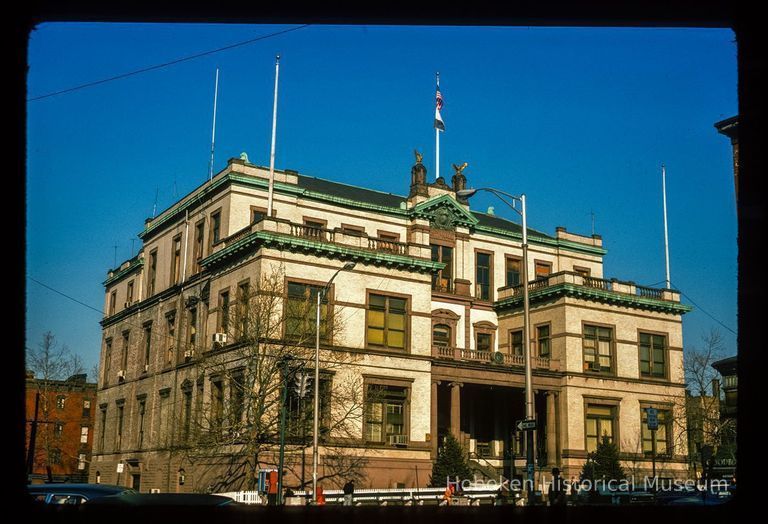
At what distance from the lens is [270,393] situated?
36.4 metres

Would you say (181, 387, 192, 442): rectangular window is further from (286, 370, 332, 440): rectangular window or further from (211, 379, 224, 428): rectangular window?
(286, 370, 332, 440): rectangular window

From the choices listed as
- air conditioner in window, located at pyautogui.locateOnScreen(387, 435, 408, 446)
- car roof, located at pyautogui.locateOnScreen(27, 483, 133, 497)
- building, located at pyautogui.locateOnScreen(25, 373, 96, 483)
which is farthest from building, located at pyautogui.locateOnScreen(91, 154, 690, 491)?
car roof, located at pyautogui.locateOnScreen(27, 483, 133, 497)

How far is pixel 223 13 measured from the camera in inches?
138

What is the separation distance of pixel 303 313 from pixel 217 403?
6247 mm

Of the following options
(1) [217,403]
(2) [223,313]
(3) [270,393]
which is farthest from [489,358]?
(3) [270,393]

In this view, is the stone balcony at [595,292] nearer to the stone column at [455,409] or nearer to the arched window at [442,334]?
the arched window at [442,334]

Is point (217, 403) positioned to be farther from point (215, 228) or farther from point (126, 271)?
point (126, 271)

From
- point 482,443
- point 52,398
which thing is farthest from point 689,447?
point 52,398

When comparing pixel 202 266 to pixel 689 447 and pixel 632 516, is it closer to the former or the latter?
pixel 689 447

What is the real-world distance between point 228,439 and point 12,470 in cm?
3591

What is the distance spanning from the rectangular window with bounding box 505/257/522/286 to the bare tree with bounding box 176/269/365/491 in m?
17.7

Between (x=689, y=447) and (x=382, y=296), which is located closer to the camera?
(x=382, y=296)

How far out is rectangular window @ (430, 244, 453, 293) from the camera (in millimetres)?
52766

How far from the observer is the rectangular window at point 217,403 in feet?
124
